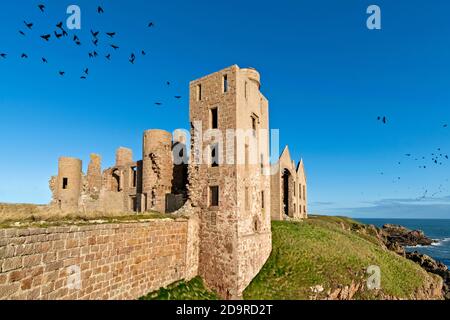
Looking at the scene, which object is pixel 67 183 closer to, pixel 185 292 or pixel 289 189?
pixel 185 292

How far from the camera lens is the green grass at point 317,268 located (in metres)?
15.0

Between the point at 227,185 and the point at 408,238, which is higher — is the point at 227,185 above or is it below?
above

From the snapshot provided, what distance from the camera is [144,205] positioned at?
23.4m

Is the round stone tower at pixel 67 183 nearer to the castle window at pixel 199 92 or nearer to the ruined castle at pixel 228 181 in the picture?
the ruined castle at pixel 228 181

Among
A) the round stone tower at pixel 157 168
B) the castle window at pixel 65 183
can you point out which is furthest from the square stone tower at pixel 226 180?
the castle window at pixel 65 183

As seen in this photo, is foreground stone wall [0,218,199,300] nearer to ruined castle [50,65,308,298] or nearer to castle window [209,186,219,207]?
ruined castle [50,65,308,298]

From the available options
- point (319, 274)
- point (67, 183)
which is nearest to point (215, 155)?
point (319, 274)

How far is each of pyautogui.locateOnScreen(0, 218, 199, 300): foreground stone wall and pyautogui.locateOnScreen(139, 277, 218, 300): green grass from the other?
29 cm

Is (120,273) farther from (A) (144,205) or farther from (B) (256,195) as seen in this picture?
(A) (144,205)

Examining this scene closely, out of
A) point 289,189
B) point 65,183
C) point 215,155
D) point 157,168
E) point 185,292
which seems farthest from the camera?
point 289,189

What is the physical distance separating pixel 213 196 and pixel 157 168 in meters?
9.29

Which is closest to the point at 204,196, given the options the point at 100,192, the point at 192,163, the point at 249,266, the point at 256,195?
the point at 192,163

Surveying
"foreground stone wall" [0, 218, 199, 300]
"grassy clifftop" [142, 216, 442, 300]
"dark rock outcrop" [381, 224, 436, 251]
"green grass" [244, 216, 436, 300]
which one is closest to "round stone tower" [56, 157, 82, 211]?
"foreground stone wall" [0, 218, 199, 300]

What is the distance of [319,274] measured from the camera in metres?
16.5
